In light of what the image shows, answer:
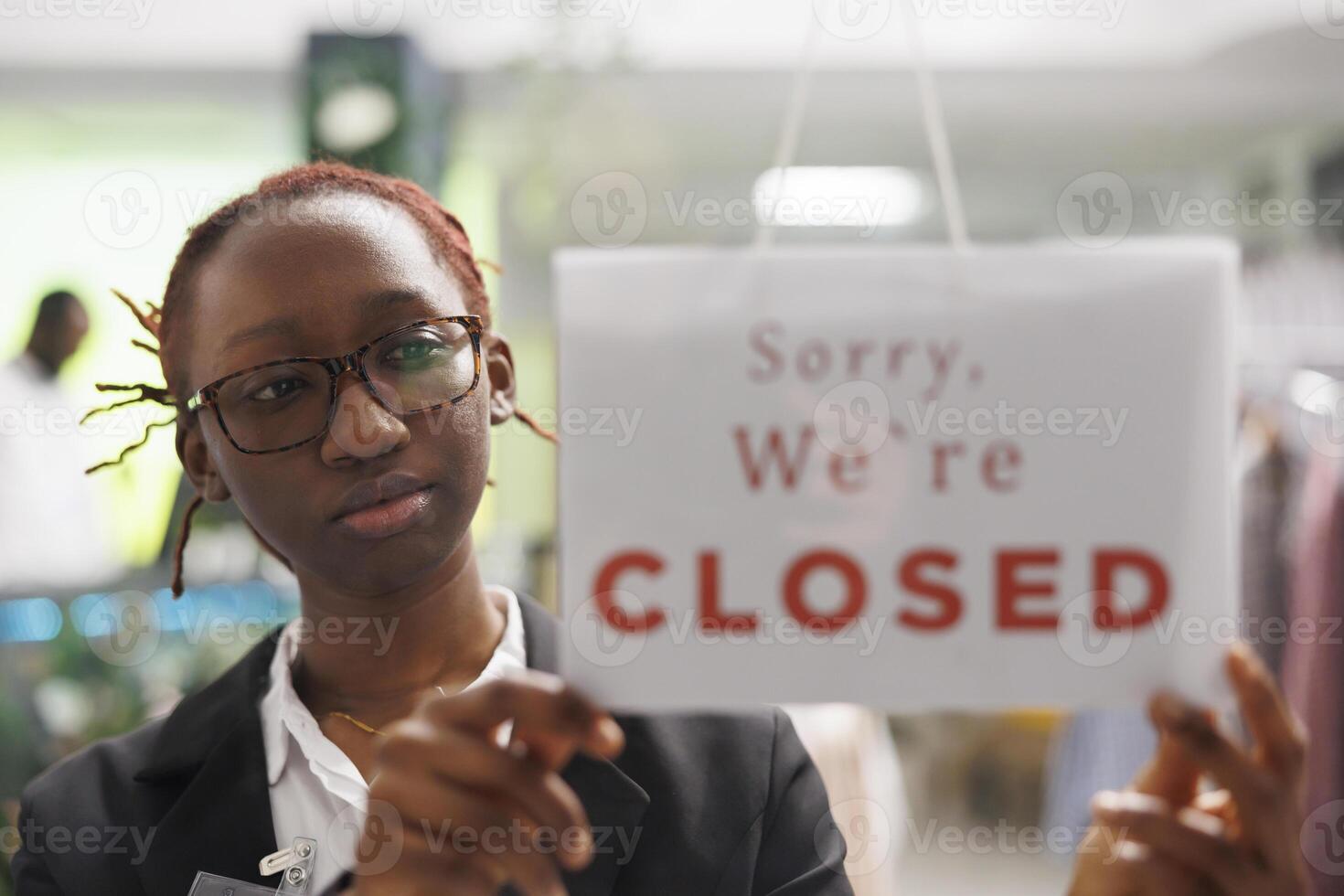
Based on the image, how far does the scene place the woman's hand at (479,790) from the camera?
2.27ft

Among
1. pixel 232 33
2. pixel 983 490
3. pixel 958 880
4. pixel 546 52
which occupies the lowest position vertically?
pixel 958 880

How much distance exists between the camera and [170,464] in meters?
2.72

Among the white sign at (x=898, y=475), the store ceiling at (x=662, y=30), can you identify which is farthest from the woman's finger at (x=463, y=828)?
the store ceiling at (x=662, y=30)

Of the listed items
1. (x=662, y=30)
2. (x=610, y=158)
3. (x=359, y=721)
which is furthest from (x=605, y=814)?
(x=662, y=30)

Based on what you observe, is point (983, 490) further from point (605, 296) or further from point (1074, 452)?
point (605, 296)

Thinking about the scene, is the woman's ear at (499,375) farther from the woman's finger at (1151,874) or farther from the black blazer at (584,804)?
the woman's finger at (1151,874)

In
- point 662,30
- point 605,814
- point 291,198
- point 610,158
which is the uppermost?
point 662,30

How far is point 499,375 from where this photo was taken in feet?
3.48

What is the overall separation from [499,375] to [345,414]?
207 mm

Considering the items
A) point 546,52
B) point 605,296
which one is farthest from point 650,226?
point 605,296

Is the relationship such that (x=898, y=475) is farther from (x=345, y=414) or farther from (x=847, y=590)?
(x=345, y=414)

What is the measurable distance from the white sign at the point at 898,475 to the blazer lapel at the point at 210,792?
479mm

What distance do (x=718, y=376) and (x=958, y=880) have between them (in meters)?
3.27

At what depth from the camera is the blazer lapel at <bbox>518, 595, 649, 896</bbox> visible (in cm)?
96
